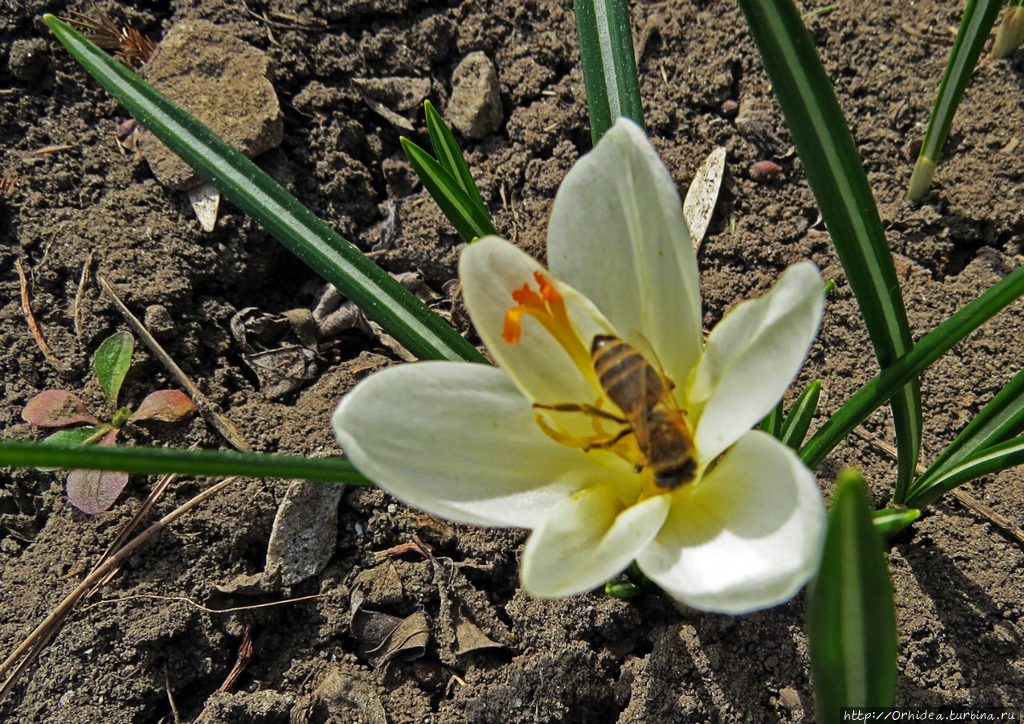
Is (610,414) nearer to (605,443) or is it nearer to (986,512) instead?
(605,443)

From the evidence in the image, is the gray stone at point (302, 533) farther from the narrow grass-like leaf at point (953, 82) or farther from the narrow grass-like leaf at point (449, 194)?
the narrow grass-like leaf at point (953, 82)

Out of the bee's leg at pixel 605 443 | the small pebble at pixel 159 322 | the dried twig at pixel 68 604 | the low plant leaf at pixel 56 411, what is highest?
the bee's leg at pixel 605 443

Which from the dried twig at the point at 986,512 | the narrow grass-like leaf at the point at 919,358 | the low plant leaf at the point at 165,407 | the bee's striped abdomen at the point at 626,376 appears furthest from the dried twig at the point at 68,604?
the dried twig at the point at 986,512

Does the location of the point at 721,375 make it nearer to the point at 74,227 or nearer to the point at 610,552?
the point at 610,552

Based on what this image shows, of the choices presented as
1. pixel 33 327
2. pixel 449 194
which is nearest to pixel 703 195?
pixel 449 194

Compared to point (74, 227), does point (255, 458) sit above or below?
above

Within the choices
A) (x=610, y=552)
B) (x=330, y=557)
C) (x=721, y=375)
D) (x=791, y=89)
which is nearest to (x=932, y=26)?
(x=791, y=89)
